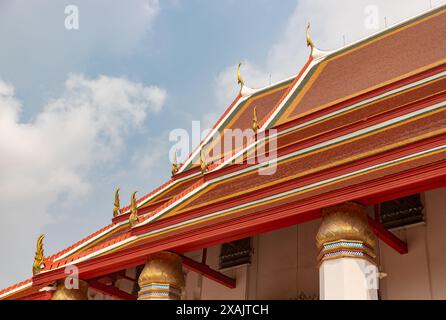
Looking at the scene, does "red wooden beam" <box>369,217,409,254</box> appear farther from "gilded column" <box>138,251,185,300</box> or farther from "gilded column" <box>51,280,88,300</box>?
"gilded column" <box>51,280,88,300</box>

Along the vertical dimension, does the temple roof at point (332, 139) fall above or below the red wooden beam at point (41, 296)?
above

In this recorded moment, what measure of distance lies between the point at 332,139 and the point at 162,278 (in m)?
2.96

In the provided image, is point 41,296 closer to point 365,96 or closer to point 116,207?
point 116,207

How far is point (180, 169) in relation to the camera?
1428 cm

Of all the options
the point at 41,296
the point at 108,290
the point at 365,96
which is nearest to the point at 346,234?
the point at 365,96

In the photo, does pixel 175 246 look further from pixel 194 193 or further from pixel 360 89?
pixel 360 89

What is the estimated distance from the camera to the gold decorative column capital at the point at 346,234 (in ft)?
24.1

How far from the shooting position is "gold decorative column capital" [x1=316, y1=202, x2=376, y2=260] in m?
7.34

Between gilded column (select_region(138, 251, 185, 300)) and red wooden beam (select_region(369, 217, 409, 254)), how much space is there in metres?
2.74

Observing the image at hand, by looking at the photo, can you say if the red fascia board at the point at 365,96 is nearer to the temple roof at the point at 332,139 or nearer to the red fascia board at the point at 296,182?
the temple roof at the point at 332,139

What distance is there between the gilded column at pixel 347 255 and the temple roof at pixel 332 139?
1.23ft

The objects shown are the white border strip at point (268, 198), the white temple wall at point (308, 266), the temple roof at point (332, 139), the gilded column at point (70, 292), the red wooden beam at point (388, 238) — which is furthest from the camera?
the gilded column at point (70, 292)

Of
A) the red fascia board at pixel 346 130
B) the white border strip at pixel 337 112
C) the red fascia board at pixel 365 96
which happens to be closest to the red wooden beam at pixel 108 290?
the red fascia board at pixel 346 130
